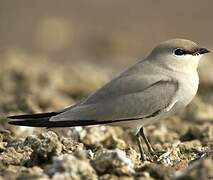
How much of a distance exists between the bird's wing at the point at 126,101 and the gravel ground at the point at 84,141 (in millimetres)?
291

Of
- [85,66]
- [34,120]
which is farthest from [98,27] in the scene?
[34,120]

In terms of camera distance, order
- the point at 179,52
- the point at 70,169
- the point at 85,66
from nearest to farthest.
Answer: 1. the point at 70,169
2. the point at 179,52
3. the point at 85,66

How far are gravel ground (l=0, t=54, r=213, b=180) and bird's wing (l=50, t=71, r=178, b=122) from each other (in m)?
0.29

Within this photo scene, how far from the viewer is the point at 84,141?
748cm

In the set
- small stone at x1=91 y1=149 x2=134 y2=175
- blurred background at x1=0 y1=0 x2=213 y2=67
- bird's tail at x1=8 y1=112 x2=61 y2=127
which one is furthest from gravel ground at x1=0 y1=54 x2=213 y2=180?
blurred background at x1=0 y1=0 x2=213 y2=67

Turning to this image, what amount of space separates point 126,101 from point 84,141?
0.88 metres

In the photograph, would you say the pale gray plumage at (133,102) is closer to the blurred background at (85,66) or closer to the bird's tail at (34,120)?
the bird's tail at (34,120)

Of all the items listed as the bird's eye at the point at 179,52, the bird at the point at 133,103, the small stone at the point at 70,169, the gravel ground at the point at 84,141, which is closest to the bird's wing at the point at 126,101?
the bird at the point at 133,103

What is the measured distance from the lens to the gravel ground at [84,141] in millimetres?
5230

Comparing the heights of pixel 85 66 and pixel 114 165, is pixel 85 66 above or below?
below

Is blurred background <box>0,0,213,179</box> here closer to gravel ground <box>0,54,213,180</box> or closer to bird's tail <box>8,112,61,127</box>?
gravel ground <box>0,54,213,180</box>

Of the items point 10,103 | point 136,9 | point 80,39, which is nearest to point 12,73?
point 10,103

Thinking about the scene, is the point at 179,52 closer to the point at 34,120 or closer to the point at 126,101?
the point at 126,101

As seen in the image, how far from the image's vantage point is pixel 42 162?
576 cm
